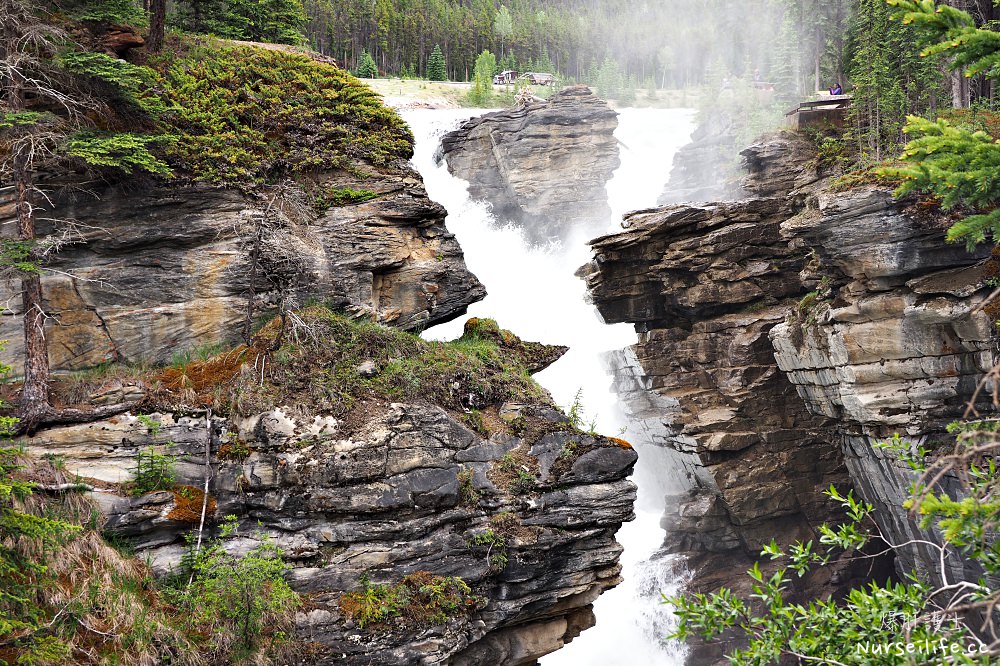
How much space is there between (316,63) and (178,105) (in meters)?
3.31

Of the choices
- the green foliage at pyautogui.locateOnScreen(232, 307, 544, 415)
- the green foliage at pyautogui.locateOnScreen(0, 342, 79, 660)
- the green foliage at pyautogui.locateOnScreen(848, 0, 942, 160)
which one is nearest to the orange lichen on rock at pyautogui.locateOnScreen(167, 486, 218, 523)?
the green foliage at pyautogui.locateOnScreen(232, 307, 544, 415)

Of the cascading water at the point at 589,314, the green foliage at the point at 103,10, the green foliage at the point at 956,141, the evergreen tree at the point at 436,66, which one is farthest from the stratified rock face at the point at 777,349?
the evergreen tree at the point at 436,66

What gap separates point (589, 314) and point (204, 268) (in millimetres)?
20570

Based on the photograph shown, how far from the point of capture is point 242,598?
9.04 meters

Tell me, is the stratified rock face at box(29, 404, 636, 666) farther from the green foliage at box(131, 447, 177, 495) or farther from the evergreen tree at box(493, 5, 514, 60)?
the evergreen tree at box(493, 5, 514, 60)

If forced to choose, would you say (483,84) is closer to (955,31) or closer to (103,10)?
(103,10)

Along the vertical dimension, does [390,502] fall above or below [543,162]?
below

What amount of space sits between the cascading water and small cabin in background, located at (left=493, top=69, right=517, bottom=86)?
2243cm

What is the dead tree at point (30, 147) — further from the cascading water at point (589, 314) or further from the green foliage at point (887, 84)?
the green foliage at point (887, 84)

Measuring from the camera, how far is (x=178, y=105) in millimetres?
12883

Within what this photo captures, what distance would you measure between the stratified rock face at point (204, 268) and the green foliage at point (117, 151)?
23.4 inches

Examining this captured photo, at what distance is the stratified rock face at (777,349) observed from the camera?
15961mm

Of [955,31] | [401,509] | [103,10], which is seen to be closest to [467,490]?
[401,509]

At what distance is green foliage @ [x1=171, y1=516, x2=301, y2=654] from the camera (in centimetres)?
902
